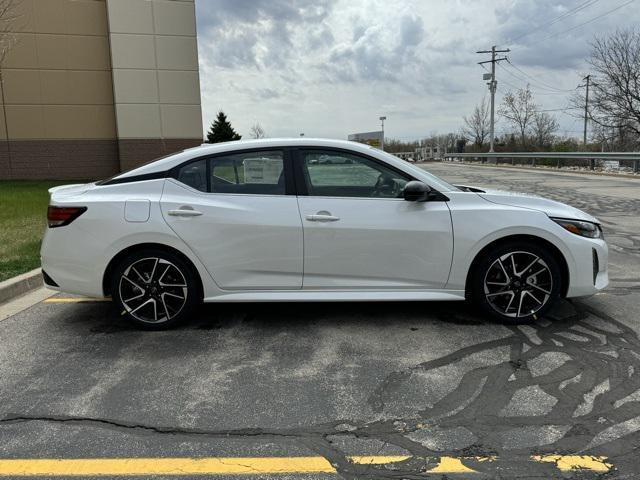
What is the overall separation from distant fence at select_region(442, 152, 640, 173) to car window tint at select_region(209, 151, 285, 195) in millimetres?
22442

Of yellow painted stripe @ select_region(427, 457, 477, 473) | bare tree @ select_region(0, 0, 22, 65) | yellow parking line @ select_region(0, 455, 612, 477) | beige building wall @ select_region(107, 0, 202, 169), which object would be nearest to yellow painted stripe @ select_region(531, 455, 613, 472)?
yellow parking line @ select_region(0, 455, 612, 477)

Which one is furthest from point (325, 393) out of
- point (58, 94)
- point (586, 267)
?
point (58, 94)

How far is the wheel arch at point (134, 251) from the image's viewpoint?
448 centimetres

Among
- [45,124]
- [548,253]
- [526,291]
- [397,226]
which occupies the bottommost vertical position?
[526,291]

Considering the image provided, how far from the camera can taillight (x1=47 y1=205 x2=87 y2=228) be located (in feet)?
14.6

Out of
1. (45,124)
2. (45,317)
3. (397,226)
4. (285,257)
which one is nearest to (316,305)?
(285,257)

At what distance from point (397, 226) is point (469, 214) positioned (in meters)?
0.63

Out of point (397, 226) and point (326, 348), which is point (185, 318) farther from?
point (397, 226)

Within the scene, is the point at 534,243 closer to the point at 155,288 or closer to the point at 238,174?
the point at 238,174

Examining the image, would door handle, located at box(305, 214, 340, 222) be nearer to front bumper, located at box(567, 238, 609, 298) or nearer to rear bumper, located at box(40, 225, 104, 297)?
rear bumper, located at box(40, 225, 104, 297)

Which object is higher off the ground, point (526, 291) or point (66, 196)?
point (66, 196)

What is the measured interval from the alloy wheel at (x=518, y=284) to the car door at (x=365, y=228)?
0.45m

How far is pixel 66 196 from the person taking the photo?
15.1 feet

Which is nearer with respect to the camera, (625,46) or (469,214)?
(469,214)
